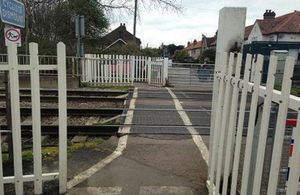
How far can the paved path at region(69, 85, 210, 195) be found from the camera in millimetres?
3055

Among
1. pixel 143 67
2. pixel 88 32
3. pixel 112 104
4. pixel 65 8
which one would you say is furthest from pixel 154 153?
pixel 88 32

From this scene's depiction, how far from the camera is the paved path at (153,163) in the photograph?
305cm

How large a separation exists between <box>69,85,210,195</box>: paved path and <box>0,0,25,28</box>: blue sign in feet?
9.08

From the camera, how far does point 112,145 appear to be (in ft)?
14.8

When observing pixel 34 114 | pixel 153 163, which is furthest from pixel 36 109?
pixel 153 163

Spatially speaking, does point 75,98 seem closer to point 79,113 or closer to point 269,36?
point 79,113

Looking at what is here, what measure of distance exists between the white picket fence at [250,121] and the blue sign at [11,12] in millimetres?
3359

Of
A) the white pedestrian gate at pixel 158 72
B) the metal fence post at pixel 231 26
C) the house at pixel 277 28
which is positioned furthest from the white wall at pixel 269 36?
the metal fence post at pixel 231 26

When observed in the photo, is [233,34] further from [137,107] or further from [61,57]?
[137,107]

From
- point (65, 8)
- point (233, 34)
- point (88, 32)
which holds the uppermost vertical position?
point (65, 8)

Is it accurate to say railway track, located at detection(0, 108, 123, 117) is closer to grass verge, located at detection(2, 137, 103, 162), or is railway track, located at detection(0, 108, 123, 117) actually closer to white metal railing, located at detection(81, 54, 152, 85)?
grass verge, located at detection(2, 137, 103, 162)

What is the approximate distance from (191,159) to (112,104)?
464cm

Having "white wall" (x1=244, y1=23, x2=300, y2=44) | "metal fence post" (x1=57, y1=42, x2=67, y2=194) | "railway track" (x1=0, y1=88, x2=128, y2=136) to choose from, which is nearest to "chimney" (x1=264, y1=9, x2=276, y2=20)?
"white wall" (x1=244, y1=23, x2=300, y2=44)

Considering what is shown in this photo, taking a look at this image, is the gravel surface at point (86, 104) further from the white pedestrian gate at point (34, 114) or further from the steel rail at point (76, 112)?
the white pedestrian gate at point (34, 114)
